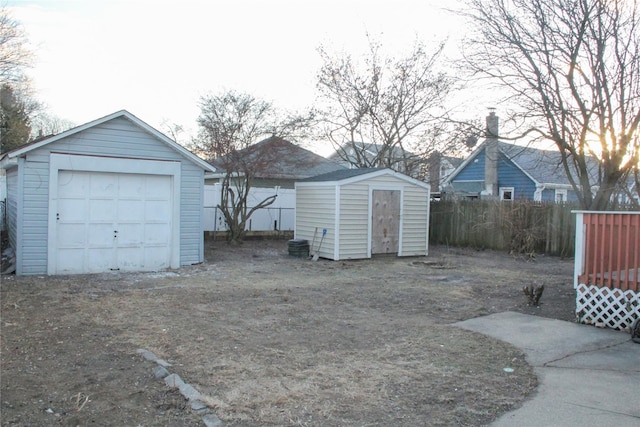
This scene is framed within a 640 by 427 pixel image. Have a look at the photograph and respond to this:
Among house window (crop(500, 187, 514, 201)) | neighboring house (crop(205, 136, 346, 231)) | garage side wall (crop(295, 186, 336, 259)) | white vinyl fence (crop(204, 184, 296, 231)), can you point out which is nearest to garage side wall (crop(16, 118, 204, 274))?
garage side wall (crop(295, 186, 336, 259))

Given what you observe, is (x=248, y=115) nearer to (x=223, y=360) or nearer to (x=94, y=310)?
(x=94, y=310)

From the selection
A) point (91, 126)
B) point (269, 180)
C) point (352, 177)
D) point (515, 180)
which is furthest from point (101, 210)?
point (515, 180)

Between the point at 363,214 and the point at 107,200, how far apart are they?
6.73 metres

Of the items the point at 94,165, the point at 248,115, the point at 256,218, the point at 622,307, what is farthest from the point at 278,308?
the point at 256,218

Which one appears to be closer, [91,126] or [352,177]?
[91,126]

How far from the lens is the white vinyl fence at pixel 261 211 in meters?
19.6

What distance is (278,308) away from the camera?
792cm

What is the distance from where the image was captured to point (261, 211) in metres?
20.9

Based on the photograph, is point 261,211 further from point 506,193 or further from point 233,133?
point 506,193

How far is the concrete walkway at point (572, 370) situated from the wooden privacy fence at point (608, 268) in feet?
0.89

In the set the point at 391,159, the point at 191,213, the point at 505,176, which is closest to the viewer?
the point at 191,213

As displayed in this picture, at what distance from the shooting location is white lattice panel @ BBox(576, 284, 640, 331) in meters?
6.76

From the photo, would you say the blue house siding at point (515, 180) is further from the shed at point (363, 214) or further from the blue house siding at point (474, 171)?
the shed at point (363, 214)

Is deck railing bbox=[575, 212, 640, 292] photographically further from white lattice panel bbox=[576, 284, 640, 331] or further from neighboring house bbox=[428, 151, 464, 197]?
neighboring house bbox=[428, 151, 464, 197]
